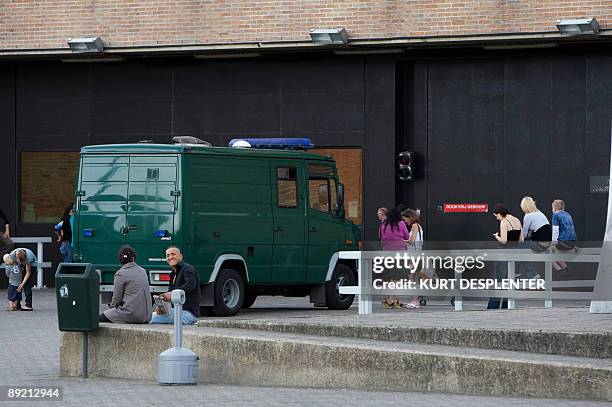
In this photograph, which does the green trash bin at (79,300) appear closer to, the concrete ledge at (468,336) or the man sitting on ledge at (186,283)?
the concrete ledge at (468,336)

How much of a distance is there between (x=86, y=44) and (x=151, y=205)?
919 centimetres

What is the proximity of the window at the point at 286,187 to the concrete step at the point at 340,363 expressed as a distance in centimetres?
782

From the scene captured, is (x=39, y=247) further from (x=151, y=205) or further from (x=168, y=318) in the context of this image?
(x=168, y=318)

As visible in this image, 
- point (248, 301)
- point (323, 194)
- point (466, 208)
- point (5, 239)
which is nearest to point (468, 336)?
point (323, 194)

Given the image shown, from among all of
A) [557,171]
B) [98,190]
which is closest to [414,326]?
[98,190]

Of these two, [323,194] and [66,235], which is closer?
[323,194]

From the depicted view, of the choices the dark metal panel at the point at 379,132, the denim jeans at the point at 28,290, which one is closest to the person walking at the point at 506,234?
the dark metal panel at the point at 379,132

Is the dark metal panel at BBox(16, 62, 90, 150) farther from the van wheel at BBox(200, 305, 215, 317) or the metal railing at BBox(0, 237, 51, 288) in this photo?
the van wheel at BBox(200, 305, 215, 317)

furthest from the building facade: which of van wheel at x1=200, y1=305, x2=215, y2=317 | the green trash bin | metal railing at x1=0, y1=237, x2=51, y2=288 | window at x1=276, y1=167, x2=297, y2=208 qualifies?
the green trash bin

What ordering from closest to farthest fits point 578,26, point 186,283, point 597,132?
1. point 186,283
2. point 578,26
3. point 597,132

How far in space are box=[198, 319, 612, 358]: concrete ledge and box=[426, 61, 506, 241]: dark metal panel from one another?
14.2 metres

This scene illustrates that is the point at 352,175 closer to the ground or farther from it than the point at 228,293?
farther from it

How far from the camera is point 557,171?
29578 millimetres

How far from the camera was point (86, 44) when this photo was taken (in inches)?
1213
